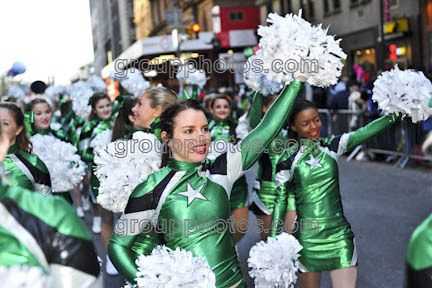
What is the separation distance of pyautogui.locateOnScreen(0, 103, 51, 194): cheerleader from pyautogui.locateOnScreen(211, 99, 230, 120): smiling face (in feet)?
9.42

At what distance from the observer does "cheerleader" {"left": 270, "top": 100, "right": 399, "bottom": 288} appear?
12.2ft

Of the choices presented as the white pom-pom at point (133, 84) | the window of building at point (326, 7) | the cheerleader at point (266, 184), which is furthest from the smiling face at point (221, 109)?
the window of building at point (326, 7)

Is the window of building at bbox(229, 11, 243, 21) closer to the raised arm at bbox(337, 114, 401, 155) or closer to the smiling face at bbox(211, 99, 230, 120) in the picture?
the smiling face at bbox(211, 99, 230, 120)

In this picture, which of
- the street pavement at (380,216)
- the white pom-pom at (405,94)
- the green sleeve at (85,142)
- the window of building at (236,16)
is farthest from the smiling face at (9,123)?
the window of building at (236,16)

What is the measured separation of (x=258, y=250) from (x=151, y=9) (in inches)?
2105

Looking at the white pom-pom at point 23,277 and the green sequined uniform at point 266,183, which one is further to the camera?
the green sequined uniform at point 266,183

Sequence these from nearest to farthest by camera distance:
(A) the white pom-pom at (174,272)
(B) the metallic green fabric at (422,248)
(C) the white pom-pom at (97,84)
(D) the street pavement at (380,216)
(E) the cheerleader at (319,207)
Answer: (B) the metallic green fabric at (422,248)
(A) the white pom-pom at (174,272)
(E) the cheerleader at (319,207)
(D) the street pavement at (380,216)
(C) the white pom-pom at (97,84)

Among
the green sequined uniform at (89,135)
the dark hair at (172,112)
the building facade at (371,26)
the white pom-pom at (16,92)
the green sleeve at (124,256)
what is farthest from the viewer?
the building facade at (371,26)

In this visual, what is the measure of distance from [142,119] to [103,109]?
11.0 ft

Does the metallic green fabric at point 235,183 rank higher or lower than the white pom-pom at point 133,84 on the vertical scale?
lower

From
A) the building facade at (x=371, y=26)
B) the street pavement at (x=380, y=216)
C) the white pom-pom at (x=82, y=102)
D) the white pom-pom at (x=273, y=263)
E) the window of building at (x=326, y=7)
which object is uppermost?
the window of building at (x=326, y=7)

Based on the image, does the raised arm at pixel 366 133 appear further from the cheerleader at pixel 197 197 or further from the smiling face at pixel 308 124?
the cheerleader at pixel 197 197

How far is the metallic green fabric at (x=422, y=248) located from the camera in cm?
150

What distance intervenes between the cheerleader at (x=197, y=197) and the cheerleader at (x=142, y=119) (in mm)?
208
